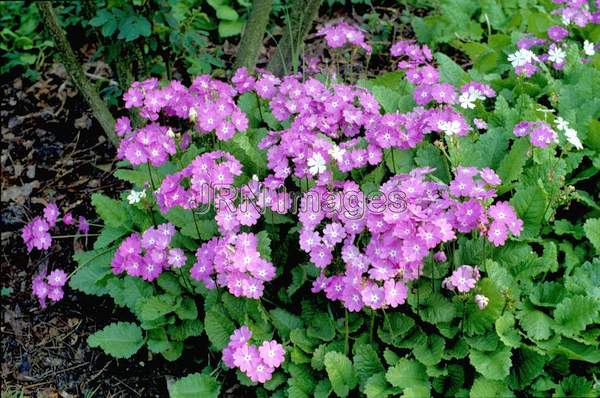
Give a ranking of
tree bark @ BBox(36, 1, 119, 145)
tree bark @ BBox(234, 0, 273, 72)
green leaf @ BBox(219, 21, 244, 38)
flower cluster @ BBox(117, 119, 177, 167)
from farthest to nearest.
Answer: green leaf @ BBox(219, 21, 244, 38) → tree bark @ BBox(234, 0, 273, 72) → tree bark @ BBox(36, 1, 119, 145) → flower cluster @ BBox(117, 119, 177, 167)

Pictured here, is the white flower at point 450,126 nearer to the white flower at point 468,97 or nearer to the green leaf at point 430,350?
the white flower at point 468,97

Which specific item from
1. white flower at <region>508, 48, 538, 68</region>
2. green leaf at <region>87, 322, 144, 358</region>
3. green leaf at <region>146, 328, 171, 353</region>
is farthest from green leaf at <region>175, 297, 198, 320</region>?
white flower at <region>508, 48, 538, 68</region>

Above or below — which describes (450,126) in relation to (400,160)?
above

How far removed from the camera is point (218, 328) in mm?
3008

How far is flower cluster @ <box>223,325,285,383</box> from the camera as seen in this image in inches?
106

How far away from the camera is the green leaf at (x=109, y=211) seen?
3.44 metres

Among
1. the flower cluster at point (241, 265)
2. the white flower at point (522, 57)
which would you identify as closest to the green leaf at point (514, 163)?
the white flower at point (522, 57)

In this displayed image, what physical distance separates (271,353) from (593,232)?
1514mm

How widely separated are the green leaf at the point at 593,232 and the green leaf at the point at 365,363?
3.56 feet

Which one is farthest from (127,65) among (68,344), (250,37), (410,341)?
(410,341)

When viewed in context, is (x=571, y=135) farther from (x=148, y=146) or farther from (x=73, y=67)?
(x=73, y=67)

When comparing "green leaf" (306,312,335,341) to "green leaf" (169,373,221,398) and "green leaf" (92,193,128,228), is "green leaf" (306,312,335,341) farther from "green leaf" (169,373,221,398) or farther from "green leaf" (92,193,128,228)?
"green leaf" (92,193,128,228)

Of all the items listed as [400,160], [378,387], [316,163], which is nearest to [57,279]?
[316,163]

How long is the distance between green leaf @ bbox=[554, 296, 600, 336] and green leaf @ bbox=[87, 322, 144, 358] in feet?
5.98
